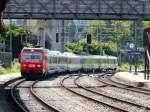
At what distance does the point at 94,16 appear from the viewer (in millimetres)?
49750

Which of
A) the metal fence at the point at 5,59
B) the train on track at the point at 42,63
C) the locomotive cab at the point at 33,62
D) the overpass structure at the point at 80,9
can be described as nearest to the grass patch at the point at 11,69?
the metal fence at the point at 5,59

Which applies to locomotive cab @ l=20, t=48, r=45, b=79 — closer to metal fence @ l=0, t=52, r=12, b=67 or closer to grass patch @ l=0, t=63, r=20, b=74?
grass patch @ l=0, t=63, r=20, b=74

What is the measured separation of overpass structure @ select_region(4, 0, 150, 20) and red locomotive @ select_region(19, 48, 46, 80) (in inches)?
228

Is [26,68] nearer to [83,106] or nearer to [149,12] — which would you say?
[149,12]

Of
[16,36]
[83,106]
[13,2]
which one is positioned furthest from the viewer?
[16,36]

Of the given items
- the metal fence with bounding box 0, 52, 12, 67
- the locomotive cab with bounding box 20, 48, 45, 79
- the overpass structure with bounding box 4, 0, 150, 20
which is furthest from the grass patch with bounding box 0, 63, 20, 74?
the locomotive cab with bounding box 20, 48, 45, 79

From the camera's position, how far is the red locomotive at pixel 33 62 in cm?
4378

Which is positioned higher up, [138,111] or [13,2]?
[13,2]

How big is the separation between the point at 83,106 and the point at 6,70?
41.1 meters

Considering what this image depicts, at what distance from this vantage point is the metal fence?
63594 millimetres

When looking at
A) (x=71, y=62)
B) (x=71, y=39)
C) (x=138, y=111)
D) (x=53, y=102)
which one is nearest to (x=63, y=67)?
(x=71, y=62)

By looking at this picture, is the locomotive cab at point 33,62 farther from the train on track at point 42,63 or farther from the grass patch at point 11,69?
the grass patch at point 11,69

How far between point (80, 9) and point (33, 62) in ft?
27.5

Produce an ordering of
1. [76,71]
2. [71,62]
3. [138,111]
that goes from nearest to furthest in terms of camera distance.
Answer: [138,111], [71,62], [76,71]
